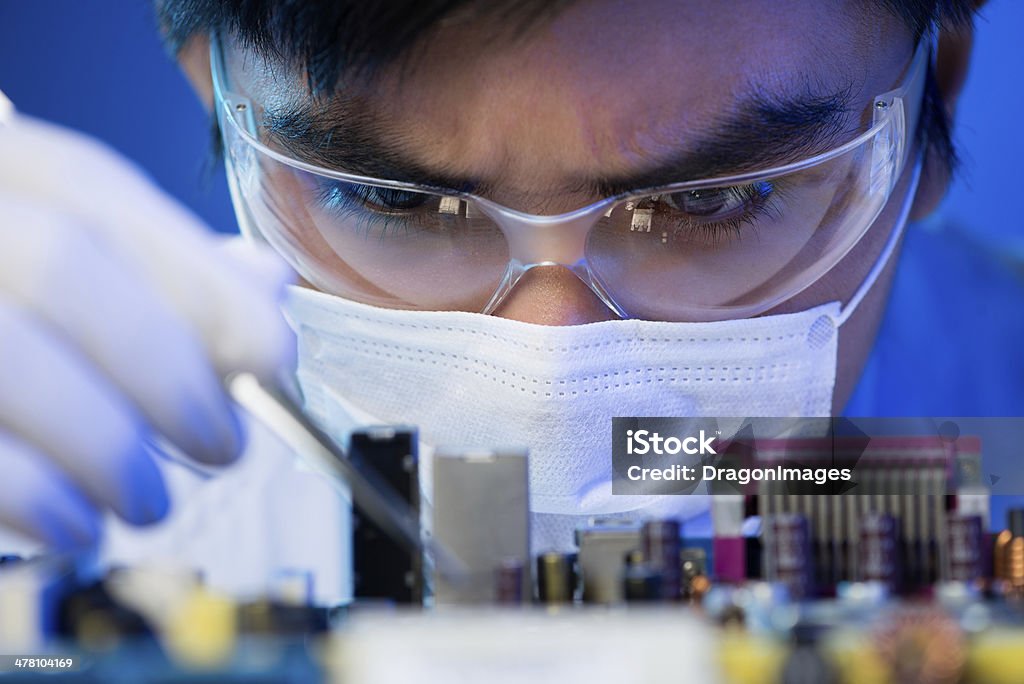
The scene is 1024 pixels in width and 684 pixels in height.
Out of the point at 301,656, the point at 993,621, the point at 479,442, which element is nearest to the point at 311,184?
the point at 479,442

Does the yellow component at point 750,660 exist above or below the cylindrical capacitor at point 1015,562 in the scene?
below

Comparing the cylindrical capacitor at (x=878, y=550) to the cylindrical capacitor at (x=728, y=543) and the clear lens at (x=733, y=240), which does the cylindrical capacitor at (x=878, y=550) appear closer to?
the cylindrical capacitor at (x=728, y=543)

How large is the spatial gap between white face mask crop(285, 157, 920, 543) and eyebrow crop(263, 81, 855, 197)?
180 mm

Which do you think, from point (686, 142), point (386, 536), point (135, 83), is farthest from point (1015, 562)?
point (135, 83)

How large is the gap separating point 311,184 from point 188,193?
0.47 metres

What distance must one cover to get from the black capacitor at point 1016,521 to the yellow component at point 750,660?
1.35 feet

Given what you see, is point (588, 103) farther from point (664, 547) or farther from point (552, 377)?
point (664, 547)

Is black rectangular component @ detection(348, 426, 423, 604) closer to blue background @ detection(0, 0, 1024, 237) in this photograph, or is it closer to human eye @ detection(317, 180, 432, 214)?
human eye @ detection(317, 180, 432, 214)

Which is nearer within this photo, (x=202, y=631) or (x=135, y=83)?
(x=202, y=631)

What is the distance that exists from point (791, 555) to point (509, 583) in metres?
0.22

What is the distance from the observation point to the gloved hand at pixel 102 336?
0.90 m

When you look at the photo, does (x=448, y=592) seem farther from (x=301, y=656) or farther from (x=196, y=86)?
(x=196, y=86)

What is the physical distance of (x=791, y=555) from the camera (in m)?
0.89

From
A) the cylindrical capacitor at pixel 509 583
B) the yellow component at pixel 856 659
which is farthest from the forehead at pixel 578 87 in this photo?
the yellow component at pixel 856 659
